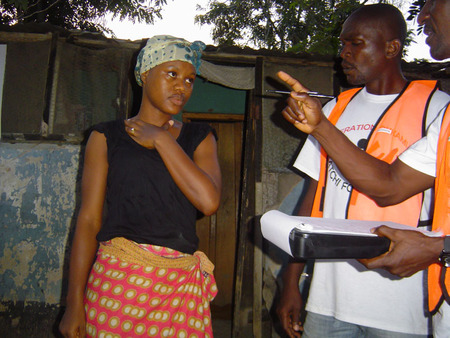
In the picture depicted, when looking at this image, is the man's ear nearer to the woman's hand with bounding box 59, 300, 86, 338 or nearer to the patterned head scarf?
the patterned head scarf

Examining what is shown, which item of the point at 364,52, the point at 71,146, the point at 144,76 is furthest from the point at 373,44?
→ the point at 71,146

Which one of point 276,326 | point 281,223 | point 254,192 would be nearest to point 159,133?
point 281,223

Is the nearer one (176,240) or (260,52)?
(176,240)

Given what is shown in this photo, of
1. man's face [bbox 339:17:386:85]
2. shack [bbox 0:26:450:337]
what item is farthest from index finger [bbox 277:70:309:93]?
shack [bbox 0:26:450:337]

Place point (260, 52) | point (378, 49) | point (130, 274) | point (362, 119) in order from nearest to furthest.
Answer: point (130, 274) < point (362, 119) < point (378, 49) < point (260, 52)

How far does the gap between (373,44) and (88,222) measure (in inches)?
59.5

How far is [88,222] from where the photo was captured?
57.6 inches

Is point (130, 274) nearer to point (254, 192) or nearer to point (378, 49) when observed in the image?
point (378, 49)

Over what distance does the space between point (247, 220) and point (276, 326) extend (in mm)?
1241

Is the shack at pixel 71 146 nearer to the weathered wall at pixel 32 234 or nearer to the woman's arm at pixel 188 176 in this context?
the weathered wall at pixel 32 234

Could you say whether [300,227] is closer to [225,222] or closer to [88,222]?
[88,222]

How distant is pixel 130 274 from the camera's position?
4.45ft

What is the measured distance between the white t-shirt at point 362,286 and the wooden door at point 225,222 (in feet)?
12.5

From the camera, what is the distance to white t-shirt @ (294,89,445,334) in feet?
4.45
